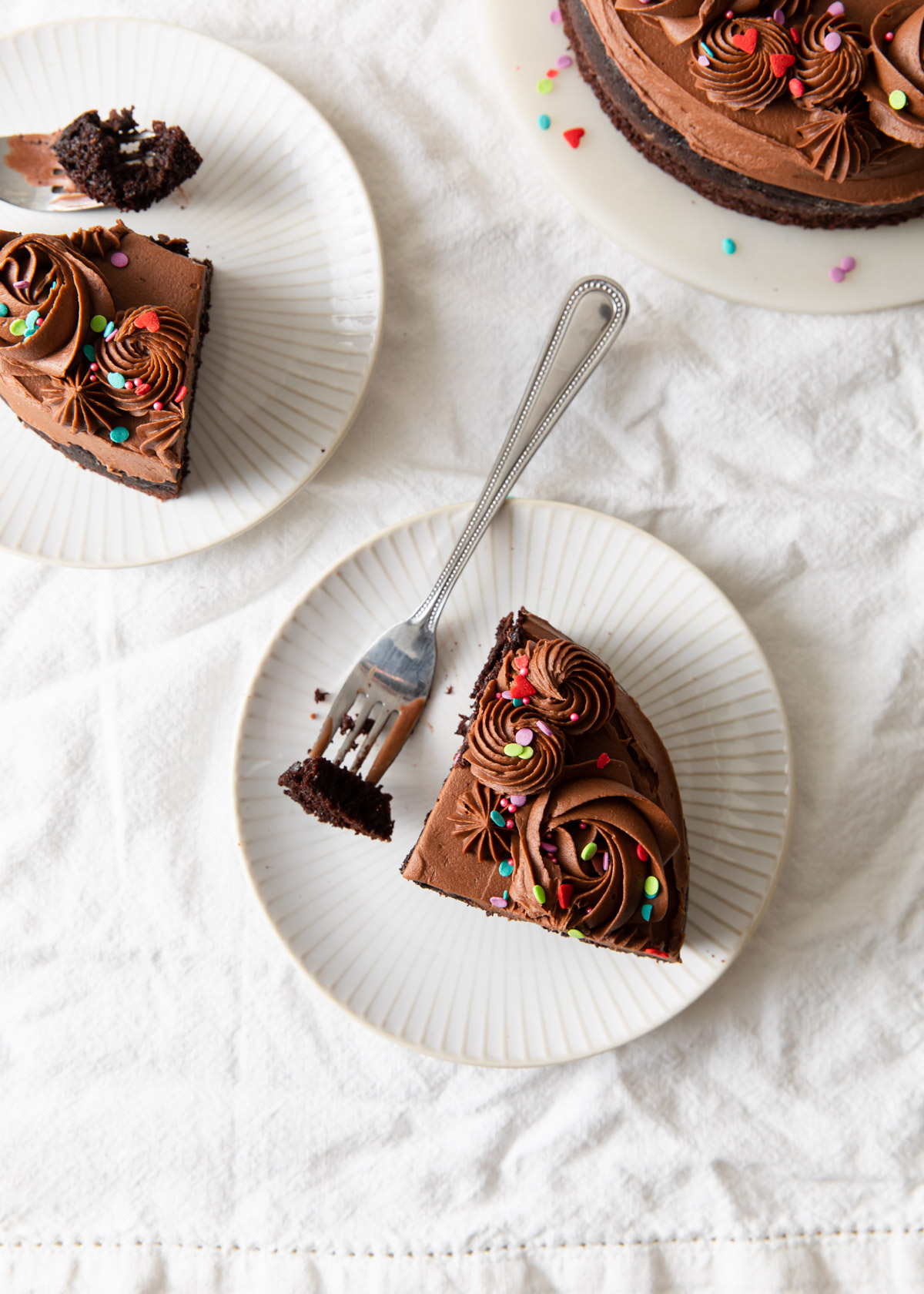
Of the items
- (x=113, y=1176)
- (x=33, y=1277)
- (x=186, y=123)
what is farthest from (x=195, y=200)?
(x=33, y=1277)

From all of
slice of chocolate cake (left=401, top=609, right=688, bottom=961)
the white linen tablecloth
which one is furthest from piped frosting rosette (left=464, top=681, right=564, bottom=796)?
the white linen tablecloth

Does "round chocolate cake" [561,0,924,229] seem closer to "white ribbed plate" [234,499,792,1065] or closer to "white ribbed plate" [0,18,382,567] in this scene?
"white ribbed plate" [0,18,382,567]

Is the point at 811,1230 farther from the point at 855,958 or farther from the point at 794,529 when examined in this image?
the point at 794,529

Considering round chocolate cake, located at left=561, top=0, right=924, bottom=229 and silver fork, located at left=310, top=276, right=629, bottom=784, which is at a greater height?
round chocolate cake, located at left=561, top=0, right=924, bottom=229

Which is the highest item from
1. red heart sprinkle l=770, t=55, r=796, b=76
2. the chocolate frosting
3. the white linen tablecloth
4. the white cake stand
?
the chocolate frosting

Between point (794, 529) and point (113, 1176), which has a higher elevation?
point (794, 529)

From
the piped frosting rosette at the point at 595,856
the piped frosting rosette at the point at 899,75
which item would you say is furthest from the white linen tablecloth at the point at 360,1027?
the piped frosting rosette at the point at 595,856

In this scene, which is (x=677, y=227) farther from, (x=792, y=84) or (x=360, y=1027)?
(x=360, y=1027)

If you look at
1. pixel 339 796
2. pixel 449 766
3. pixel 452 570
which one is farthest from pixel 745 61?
pixel 339 796
